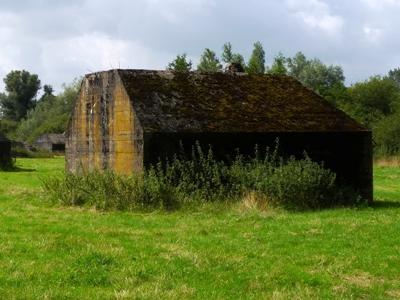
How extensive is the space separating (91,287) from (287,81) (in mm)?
18849

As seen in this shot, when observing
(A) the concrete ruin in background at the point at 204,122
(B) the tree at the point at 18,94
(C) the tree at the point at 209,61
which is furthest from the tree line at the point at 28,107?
(A) the concrete ruin in background at the point at 204,122

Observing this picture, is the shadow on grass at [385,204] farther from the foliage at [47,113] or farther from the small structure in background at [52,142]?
the foliage at [47,113]

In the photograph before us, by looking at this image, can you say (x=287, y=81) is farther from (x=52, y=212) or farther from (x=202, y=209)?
(x=52, y=212)

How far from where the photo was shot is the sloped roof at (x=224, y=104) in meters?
21.8

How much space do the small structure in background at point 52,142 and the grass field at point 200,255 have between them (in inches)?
3419

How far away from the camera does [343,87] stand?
77.9 metres

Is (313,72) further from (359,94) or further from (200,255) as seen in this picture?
(200,255)

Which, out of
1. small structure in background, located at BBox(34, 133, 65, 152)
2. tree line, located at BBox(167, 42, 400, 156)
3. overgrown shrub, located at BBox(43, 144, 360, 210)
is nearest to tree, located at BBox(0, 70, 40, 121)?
small structure in background, located at BBox(34, 133, 65, 152)

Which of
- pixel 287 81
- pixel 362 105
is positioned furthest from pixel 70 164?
pixel 362 105

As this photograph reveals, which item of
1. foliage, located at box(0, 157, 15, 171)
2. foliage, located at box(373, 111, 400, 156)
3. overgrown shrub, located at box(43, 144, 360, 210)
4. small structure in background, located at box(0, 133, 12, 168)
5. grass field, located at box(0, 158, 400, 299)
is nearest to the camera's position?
grass field, located at box(0, 158, 400, 299)

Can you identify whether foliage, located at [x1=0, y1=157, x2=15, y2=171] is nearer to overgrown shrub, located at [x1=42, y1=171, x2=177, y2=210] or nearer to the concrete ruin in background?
the concrete ruin in background

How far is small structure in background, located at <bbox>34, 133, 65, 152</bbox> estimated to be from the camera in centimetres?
10347

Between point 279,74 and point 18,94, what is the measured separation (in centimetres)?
11539

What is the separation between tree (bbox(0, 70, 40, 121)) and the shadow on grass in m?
113
